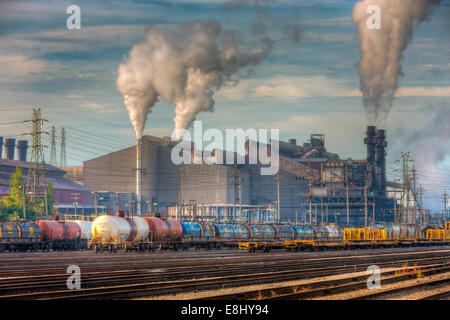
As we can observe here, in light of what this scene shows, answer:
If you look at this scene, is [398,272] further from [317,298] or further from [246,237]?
[246,237]

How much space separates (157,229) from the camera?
52.8 meters

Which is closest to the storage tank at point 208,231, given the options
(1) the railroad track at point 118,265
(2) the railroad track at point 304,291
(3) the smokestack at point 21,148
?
(1) the railroad track at point 118,265

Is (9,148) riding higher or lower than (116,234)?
higher

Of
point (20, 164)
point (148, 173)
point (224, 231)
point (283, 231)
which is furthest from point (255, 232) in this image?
point (20, 164)

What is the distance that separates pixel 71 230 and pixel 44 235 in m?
3.66

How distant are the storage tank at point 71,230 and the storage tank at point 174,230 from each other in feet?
31.4

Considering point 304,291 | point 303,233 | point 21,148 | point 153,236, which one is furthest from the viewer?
point 21,148

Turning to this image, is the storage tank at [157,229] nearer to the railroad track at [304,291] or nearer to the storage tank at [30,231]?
the storage tank at [30,231]

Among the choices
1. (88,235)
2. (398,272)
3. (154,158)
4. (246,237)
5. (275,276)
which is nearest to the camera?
(275,276)

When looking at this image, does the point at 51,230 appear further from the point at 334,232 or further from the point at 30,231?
the point at 334,232

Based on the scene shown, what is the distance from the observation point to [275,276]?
23.1 metres
